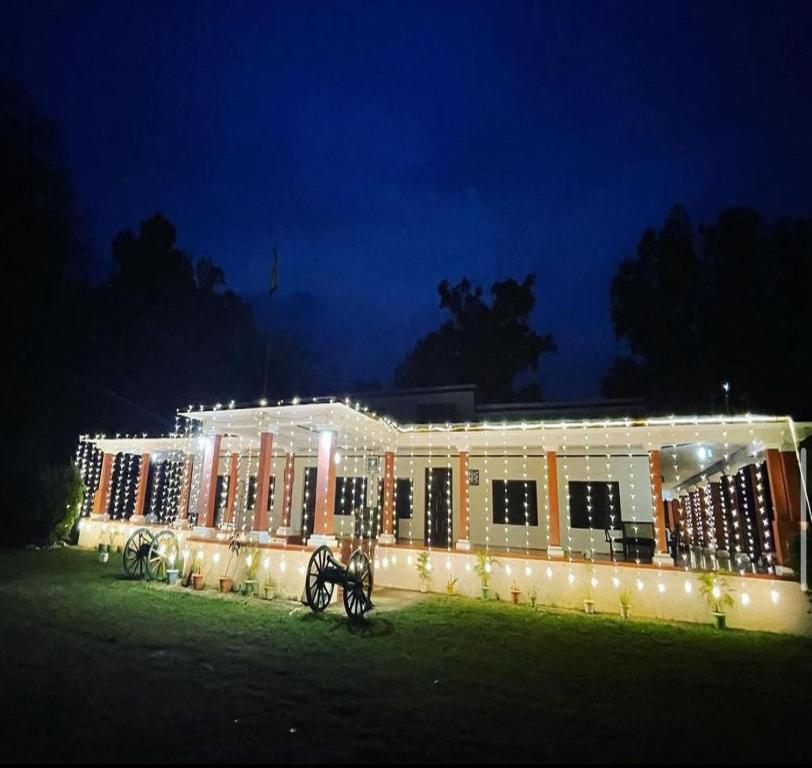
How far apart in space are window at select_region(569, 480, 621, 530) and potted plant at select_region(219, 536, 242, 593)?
7934mm

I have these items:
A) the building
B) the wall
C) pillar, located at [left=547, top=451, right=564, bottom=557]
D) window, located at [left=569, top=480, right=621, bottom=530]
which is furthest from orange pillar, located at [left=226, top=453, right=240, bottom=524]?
window, located at [left=569, top=480, right=621, bottom=530]

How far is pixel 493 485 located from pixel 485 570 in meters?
3.75

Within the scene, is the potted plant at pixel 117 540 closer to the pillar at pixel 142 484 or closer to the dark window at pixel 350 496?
the pillar at pixel 142 484

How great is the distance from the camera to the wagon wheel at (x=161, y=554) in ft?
31.9

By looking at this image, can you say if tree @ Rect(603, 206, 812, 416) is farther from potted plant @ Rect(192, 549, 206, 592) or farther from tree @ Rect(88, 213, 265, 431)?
tree @ Rect(88, 213, 265, 431)

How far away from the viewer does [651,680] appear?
5.05m

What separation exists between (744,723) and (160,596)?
26.9 feet

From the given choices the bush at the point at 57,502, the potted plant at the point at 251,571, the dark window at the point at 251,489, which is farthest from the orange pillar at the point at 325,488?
the bush at the point at 57,502

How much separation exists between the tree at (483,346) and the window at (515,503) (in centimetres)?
1461

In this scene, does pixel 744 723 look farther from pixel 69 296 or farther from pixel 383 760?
pixel 69 296

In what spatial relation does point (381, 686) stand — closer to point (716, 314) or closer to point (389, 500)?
point (389, 500)

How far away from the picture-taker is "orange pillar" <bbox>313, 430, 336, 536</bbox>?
8.59 meters

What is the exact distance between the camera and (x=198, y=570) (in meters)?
9.47

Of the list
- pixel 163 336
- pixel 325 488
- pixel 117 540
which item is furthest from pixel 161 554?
pixel 163 336
